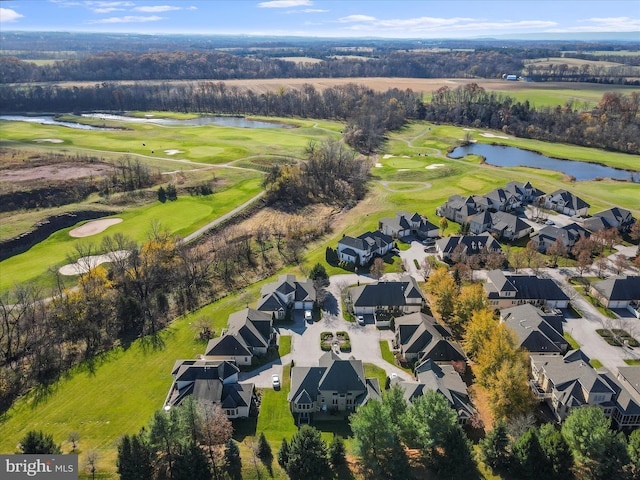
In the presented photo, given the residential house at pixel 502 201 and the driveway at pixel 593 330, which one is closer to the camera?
the driveway at pixel 593 330

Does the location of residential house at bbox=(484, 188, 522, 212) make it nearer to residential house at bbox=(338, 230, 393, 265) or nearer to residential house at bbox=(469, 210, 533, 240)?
residential house at bbox=(469, 210, 533, 240)

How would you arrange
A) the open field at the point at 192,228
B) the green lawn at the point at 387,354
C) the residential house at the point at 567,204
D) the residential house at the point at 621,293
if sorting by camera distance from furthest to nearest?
the residential house at the point at 567,204, the residential house at the point at 621,293, the green lawn at the point at 387,354, the open field at the point at 192,228

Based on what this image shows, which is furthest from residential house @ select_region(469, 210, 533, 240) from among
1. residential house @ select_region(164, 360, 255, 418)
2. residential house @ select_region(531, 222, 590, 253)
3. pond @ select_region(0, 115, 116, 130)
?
pond @ select_region(0, 115, 116, 130)

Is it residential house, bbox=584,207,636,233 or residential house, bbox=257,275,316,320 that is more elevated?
residential house, bbox=584,207,636,233

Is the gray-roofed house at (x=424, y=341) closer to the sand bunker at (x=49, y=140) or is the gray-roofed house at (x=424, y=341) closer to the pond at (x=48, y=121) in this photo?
the sand bunker at (x=49, y=140)

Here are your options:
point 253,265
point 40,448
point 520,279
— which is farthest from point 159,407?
point 520,279

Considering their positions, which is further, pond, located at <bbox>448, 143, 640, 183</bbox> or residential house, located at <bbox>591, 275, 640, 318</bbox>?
pond, located at <bbox>448, 143, 640, 183</bbox>

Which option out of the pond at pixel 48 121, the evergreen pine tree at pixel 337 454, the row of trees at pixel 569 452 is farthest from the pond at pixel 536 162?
the pond at pixel 48 121
